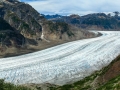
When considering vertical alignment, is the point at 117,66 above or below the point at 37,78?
above

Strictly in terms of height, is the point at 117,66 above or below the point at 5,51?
above

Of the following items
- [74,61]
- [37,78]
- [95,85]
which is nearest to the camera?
[95,85]

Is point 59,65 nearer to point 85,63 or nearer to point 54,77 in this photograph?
point 85,63

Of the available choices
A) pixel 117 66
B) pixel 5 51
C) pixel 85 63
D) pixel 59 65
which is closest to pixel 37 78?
pixel 59 65

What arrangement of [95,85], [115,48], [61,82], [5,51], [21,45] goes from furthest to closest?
[21,45] → [5,51] → [115,48] → [61,82] → [95,85]

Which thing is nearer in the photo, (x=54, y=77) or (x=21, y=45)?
(x=54, y=77)

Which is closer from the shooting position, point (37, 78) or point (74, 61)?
A: point (37, 78)

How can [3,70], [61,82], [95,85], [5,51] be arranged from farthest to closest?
[5,51] → [3,70] → [61,82] → [95,85]

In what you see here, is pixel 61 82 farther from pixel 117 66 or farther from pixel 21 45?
pixel 21 45

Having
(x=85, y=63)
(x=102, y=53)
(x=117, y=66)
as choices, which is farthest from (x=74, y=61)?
(x=117, y=66)
